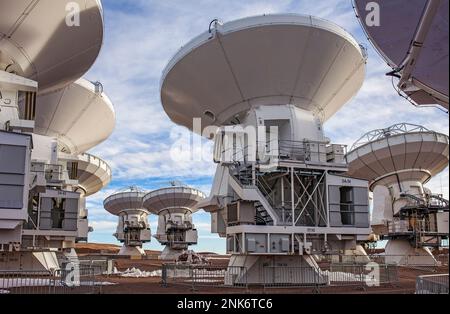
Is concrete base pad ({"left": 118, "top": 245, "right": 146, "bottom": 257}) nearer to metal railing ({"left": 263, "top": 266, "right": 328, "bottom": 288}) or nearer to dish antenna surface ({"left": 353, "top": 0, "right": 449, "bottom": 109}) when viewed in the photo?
metal railing ({"left": 263, "top": 266, "right": 328, "bottom": 288})

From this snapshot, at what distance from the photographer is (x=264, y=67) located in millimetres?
20812

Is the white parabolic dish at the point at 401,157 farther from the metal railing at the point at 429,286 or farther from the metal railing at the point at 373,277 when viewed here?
the metal railing at the point at 429,286

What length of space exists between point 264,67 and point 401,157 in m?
20.5

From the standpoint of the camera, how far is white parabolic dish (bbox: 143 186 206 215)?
52281mm

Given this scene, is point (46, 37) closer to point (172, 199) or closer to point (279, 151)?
point (279, 151)

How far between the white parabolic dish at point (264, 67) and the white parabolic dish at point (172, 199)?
96.4ft

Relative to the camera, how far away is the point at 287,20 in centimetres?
1994

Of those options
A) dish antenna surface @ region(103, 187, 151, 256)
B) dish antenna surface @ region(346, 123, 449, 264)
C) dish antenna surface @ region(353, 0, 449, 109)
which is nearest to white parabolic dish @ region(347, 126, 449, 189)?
dish antenna surface @ region(346, 123, 449, 264)

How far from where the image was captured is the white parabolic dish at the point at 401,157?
36281 millimetres

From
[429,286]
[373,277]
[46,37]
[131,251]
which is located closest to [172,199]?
[131,251]

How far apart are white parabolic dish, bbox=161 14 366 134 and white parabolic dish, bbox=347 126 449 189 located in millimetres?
14693

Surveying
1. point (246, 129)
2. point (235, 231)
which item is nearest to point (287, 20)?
point (246, 129)

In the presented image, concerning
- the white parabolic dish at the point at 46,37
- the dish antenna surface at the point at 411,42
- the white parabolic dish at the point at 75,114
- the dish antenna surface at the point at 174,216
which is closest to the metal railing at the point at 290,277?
the dish antenna surface at the point at 411,42
